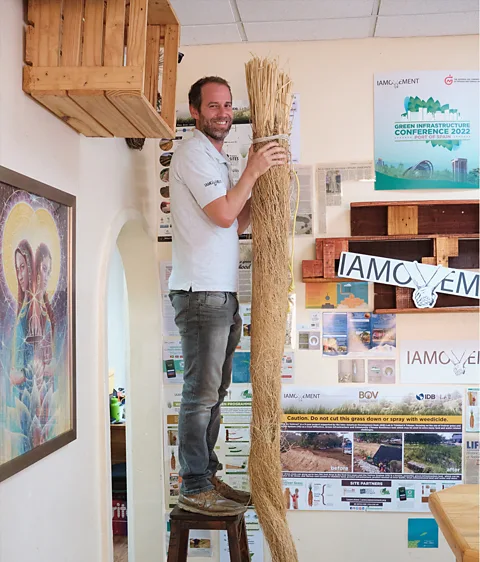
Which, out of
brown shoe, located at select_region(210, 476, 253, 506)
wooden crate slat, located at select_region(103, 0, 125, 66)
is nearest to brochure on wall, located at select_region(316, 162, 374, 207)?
brown shoe, located at select_region(210, 476, 253, 506)

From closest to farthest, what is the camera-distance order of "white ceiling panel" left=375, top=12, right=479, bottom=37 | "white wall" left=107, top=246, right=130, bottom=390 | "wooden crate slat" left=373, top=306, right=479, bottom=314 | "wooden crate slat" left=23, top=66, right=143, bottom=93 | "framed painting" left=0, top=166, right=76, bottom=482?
1. "framed painting" left=0, top=166, right=76, bottom=482
2. "wooden crate slat" left=23, top=66, right=143, bottom=93
3. "white ceiling panel" left=375, top=12, right=479, bottom=37
4. "wooden crate slat" left=373, top=306, right=479, bottom=314
5. "white wall" left=107, top=246, right=130, bottom=390

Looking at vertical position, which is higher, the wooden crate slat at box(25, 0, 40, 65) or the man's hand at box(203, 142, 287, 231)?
the wooden crate slat at box(25, 0, 40, 65)

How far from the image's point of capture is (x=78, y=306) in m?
1.99

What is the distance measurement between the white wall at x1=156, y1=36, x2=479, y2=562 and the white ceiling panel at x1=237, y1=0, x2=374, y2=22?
0.27 meters

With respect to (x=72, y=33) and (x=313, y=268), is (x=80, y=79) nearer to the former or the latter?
(x=72, y=33)

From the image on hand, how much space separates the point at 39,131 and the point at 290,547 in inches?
59.3

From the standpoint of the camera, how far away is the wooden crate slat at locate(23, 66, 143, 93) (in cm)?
161

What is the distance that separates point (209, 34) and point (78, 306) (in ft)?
4.58

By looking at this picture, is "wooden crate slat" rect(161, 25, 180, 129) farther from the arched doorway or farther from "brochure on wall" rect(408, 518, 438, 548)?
"brochure on wall" rect(408, 518, 438, 548)

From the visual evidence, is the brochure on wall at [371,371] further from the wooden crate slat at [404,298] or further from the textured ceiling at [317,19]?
the textured ceiling at [317,19]

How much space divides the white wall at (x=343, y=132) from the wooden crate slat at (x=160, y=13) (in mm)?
768

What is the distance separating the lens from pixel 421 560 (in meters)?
2.84

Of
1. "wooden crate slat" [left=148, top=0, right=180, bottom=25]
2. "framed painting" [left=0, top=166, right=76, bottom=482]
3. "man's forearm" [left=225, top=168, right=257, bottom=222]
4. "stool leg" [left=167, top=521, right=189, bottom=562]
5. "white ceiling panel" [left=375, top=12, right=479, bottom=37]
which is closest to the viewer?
"framed painting" [left=0, top=166, right=76, bottom=482]

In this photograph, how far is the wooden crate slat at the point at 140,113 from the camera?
164 centimetres
